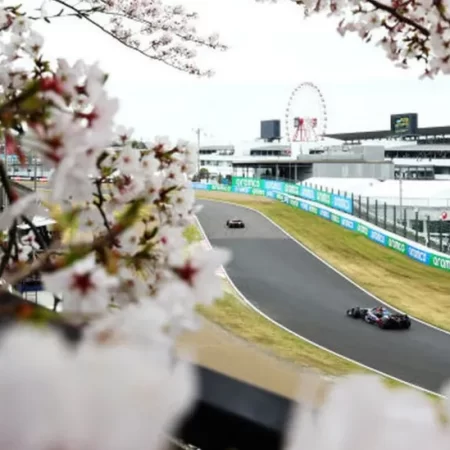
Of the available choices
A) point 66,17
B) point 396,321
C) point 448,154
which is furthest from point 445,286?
point 448,154

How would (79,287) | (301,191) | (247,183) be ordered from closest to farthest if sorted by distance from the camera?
(79,287) → (301,191) → (247,183)

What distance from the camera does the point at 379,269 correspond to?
848 centimetres

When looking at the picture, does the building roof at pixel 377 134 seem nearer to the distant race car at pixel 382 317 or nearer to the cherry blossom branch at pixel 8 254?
the distant race car at pixel 382 317

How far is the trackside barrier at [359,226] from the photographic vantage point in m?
8.10

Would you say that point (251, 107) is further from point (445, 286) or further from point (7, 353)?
point (7, 353)

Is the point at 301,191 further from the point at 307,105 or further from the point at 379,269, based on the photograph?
the point at 307,105

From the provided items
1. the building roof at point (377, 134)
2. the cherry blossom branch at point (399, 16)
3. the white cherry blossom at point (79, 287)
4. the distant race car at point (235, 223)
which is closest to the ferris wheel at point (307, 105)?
the building roof at point (377, 134)

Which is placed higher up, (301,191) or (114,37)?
(114,37)

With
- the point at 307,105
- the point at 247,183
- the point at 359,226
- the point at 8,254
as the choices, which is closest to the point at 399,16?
the point at 8,254

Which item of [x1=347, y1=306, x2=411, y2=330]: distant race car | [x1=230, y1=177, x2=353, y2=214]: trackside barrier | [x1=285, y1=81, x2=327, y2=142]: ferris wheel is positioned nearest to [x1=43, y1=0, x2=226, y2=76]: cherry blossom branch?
[x1=347, y1=306, x2=411, y2=330]: distant race car

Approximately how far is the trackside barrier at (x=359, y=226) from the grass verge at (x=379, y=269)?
70 mm

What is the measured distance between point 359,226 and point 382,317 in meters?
2.84

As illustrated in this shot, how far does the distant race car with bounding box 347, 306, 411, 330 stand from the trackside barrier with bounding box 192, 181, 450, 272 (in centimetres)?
122

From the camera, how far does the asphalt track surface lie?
19.1 ft
